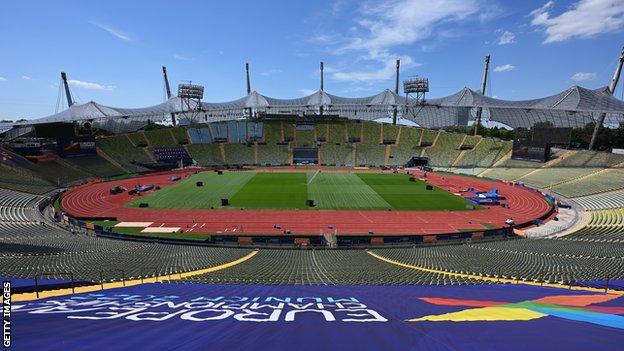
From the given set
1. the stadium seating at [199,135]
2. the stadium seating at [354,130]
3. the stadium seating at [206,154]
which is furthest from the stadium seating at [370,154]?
the stadium seating at [199,135]

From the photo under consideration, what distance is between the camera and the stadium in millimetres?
6559

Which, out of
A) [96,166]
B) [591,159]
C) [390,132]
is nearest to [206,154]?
[96,166]

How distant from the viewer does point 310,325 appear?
6.53m

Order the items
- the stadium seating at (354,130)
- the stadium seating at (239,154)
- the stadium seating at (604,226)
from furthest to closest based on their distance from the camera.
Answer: the stadium seating at (354,130), the stadium seating at (239,154), the stadium seating at (604,226)

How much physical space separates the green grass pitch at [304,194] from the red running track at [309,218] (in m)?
2.55

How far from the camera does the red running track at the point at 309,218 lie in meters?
39.4

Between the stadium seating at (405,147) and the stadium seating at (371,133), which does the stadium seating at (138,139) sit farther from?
the stadium seating at (405,147)

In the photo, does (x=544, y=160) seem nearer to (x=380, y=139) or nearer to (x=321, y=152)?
(x=380, y=139)

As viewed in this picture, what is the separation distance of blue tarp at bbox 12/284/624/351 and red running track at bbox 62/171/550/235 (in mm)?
29204

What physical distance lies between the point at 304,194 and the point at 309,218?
1347 cm

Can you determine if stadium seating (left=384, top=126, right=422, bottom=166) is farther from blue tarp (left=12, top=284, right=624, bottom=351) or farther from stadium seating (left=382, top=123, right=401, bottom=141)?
blue tarp (left=12, top=284, right=624, bottom=351)

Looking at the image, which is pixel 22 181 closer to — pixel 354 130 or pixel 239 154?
pixel 239 154

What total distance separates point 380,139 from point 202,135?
53.2 meters

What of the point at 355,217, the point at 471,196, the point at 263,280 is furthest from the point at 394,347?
the point at 471,196
